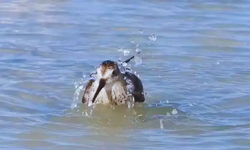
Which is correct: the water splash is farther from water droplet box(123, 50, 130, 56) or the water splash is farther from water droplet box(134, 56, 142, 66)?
water droplet box(123, 50, 130, 56)

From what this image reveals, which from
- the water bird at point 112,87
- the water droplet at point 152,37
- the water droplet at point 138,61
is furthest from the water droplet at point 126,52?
the water bird at point 112,87

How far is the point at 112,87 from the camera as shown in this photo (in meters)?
8.44

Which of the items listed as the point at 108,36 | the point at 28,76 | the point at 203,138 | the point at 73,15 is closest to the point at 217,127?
the point at 203,138

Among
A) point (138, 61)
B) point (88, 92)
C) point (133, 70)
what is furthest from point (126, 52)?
point (88, 92)

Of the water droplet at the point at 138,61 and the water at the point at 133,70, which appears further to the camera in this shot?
the water droplet at the point at 138,61

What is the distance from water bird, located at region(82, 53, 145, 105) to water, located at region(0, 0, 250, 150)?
0.32 ft

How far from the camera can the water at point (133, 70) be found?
7484 mm

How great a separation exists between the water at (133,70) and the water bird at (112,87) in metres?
0.10

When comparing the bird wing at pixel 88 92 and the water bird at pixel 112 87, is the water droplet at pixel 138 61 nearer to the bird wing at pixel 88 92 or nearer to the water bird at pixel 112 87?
the water bird at pixel 112 87

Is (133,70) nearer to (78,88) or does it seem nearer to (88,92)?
(78,88)

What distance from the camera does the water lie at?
24.6ft

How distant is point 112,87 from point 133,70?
1455 millimetres

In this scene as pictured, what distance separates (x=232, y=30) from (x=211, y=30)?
1.01 ft

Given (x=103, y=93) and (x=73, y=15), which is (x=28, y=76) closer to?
(x=103, y=93)
